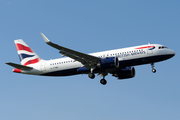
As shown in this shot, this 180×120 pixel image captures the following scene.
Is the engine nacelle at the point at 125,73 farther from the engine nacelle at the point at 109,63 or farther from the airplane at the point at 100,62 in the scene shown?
the engine nacelle at the point at 109,63

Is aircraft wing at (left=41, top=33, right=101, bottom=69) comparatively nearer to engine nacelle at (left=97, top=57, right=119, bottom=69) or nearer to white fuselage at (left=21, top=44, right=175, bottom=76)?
engine nacelle at (left=97, top=57, right=119, bottom=69)

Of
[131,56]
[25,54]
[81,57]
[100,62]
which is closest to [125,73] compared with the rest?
[131,56]

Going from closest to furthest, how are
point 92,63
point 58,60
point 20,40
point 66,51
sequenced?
point 66,51, point 92,63, point 58,60, point 20,40

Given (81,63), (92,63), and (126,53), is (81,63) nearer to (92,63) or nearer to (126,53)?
(92,63)

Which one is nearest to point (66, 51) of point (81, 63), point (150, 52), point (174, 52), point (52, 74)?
point (81, 63)

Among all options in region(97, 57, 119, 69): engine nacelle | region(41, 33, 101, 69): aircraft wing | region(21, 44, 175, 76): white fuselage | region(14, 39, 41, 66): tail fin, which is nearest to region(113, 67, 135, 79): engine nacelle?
region(21, 44, 175, 76): white fuselage

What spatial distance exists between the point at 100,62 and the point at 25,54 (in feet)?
47.1

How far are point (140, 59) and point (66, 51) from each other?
9.89 meters

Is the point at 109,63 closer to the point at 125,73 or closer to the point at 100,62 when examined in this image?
the point at 100,62

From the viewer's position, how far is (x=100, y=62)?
132 feet

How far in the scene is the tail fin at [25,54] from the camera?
1865 inches

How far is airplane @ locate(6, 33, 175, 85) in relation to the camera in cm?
3981

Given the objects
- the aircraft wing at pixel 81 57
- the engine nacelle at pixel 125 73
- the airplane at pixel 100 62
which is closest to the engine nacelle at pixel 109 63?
the airplane at pixel 100 62

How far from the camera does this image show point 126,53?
4028cm
